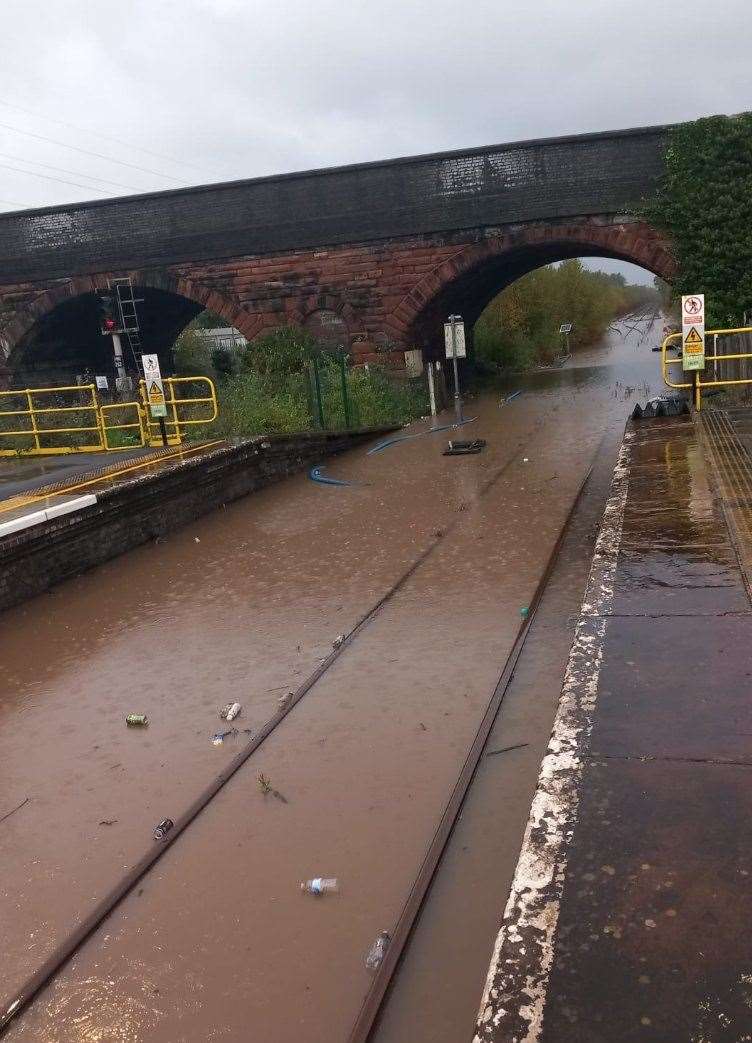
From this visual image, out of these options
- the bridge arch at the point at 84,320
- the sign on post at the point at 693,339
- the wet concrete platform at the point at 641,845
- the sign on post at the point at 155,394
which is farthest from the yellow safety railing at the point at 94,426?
the wet concrete platform at the point at 641,845

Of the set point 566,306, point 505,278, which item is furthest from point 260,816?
point 566,306

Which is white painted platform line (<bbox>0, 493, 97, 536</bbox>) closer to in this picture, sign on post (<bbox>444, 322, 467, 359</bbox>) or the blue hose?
the blue hose

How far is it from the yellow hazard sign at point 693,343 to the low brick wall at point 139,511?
5921 mm

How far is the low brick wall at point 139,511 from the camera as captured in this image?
7.40 metres

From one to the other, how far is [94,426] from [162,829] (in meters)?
13.0

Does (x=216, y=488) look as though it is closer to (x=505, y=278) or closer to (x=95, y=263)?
(x=95, y=263)

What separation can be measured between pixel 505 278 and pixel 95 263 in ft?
39.4

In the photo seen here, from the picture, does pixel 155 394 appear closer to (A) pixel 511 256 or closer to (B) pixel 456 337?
(B) pixel 456 337

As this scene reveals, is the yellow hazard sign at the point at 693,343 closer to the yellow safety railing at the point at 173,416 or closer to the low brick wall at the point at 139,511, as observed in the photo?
the low brick wall at the point at 139,511

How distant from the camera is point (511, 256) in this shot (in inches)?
801

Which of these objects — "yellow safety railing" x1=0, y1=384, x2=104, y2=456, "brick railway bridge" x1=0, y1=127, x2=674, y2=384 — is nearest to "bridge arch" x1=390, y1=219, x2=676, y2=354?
"brick railway bridge" x1=0, y1=127, x2=674, y2=384

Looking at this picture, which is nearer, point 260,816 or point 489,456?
point 260,816

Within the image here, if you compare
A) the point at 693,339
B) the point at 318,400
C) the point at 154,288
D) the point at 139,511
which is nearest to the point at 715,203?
the point at 693,339

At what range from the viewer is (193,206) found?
2095 centimetres
